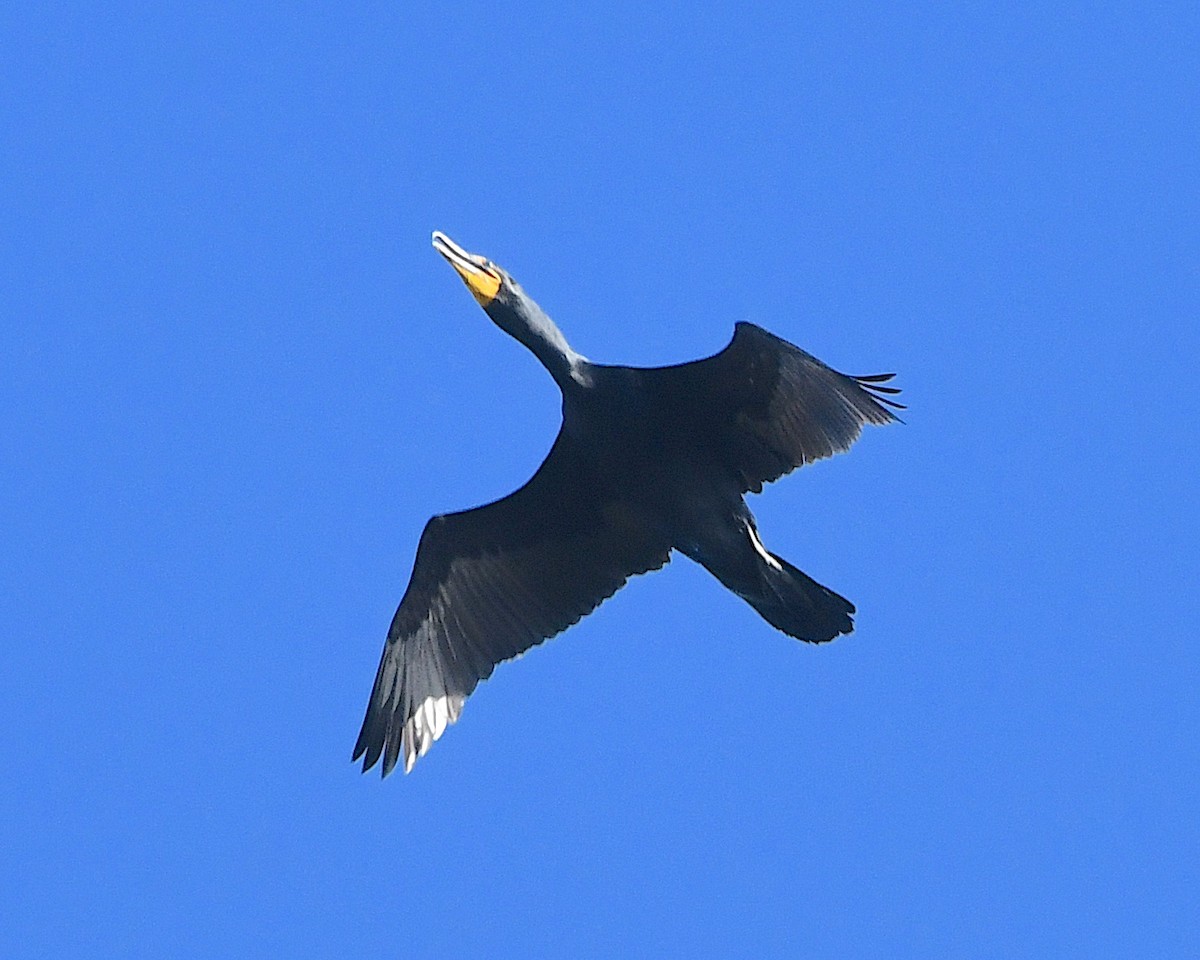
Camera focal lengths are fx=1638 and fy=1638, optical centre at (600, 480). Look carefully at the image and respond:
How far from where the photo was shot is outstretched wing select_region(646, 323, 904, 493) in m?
9.18

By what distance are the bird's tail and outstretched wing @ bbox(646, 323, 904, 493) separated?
0.57 meters

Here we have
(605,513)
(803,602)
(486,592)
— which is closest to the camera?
(803,602)

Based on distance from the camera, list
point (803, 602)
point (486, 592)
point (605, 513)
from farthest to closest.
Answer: point (486, 592)
point (605, 513)
point (803, 602)

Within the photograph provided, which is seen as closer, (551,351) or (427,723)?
(551,351)

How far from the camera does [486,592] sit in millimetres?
10234

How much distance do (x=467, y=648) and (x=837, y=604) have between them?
236 centimetres

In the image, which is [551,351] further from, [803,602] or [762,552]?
[803,602]

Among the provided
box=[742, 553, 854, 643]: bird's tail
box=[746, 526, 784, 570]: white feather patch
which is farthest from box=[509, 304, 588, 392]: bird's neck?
box=[742, 553, 854, 643]: bird's tail

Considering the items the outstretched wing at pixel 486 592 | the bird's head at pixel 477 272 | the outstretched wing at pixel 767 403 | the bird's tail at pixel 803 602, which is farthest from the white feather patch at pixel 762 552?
the bird's head at pixel 477 272

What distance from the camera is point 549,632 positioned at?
33.5 ft

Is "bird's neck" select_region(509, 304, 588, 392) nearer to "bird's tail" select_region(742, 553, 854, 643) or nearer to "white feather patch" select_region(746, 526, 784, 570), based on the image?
"white feather patch" select_region(746, 526, 784, 570)

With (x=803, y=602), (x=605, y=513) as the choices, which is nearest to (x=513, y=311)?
(x=605, y=513)

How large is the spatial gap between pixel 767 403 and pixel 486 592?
2193 millimetres

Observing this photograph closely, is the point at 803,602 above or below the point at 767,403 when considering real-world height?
below
